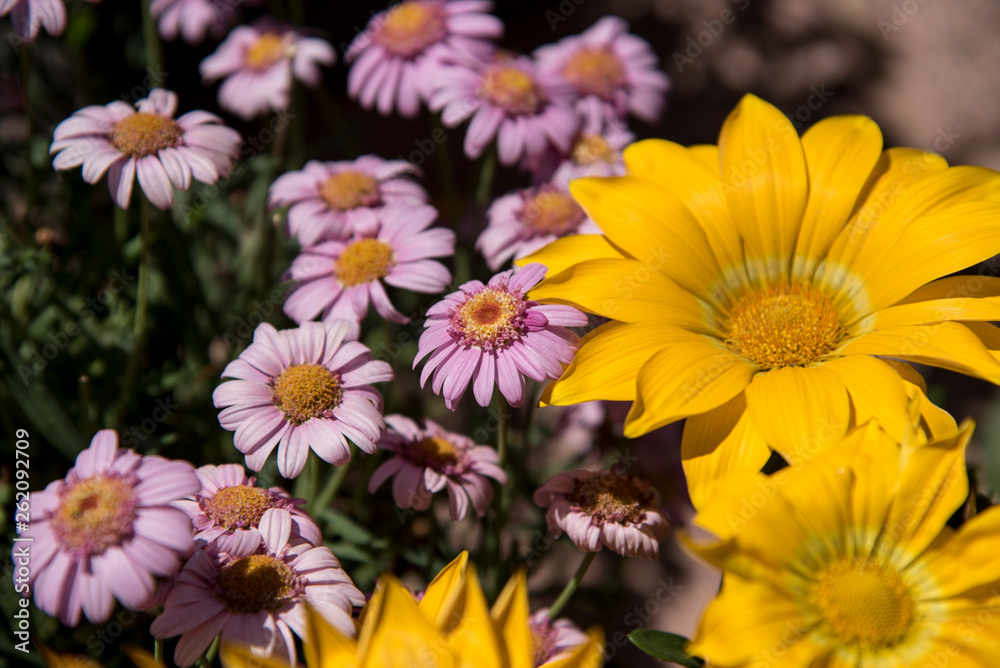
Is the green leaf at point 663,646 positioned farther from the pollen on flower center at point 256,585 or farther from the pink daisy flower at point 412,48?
the pink daisy flower at point 412,48

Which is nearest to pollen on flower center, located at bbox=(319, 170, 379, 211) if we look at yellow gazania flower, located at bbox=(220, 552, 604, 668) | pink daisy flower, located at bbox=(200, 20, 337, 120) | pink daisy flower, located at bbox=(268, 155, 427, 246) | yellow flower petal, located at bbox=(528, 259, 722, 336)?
pink daisy flower, located at bbox=(268, 155, 427, 246)

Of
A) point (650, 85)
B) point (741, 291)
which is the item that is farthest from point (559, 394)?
point (650, 85)

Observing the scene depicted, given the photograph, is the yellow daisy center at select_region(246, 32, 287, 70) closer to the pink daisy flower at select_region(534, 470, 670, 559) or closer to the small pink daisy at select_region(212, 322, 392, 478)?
the small pink daisy at select_region(212, 322, 392, 478)

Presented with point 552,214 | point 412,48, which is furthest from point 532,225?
point 412,48

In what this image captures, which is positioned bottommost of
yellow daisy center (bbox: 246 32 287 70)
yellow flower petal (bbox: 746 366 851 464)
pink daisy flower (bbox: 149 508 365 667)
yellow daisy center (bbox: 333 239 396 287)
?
pink daisy flower (bbox: 149 508 365 667)

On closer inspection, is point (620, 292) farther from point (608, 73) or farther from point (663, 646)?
point (608, 73)

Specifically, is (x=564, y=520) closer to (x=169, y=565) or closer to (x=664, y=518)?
(x=664, y=518)
